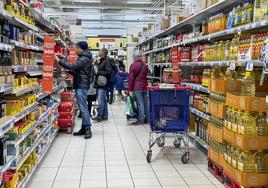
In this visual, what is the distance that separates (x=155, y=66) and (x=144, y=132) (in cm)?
347

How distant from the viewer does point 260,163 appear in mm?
3383

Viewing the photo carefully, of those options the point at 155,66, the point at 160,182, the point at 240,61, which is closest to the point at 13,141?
the point at 160,182

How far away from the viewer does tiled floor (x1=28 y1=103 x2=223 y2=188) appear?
169 inches

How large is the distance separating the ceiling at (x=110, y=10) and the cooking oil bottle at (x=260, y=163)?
1012 cm

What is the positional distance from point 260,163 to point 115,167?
2125 millimetres

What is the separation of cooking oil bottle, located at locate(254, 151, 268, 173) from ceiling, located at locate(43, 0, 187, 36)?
10.1 m

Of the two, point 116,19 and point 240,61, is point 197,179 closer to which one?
point 240,61

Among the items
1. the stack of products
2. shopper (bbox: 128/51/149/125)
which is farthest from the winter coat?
the stack of products

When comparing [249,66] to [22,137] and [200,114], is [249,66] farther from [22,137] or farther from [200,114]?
[22,137]

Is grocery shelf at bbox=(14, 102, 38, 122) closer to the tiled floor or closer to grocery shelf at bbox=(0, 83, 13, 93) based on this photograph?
grocery shelf at bbox=(0, 83, 13, 93)

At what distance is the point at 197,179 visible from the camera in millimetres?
4430

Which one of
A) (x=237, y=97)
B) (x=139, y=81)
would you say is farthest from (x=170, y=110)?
(x=139, y=81)

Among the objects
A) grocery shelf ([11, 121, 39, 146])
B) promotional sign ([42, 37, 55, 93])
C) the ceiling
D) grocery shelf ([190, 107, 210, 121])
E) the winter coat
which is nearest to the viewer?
grocery shelf ([11, 121, 39, 146])

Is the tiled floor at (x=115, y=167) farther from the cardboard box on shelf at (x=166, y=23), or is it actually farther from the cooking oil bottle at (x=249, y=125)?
the cardboard box on shelf at (x=166, y=23)
